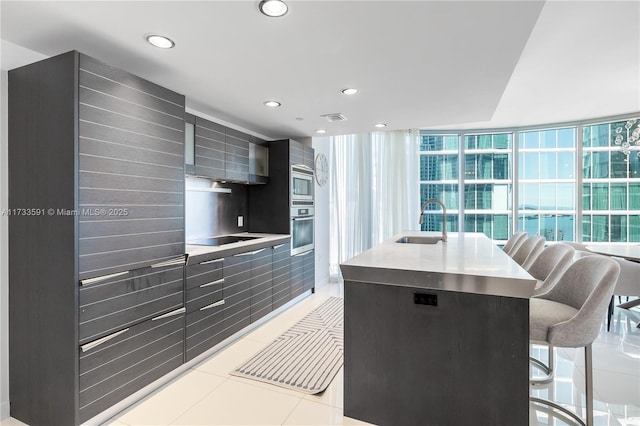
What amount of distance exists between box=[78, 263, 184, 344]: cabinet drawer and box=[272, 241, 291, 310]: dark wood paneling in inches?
56.8

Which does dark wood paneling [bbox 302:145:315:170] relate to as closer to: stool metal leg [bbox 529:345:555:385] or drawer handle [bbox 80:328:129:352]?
drawer handle [bbox 80:328:129:352]

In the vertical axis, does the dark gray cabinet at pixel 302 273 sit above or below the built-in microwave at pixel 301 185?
below

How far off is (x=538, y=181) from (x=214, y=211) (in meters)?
5.23

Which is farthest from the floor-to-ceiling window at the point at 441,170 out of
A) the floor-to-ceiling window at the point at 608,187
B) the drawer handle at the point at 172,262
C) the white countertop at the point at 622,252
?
the drawer handle at the point at 172,262

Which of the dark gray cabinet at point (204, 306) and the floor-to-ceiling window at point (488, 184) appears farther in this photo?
the floor-to-ceiling window at point (488, 184)

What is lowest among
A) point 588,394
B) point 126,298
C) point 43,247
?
point 588,394

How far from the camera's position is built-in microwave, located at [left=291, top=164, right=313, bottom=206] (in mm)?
4215

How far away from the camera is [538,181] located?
215 inches

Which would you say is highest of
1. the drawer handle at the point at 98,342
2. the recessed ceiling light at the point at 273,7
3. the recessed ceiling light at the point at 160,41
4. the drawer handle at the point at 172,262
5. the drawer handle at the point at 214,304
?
the recessed ceiling light at the point at 160,41

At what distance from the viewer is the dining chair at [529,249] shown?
2.80 metres

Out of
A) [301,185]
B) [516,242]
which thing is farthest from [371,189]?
[516,242]

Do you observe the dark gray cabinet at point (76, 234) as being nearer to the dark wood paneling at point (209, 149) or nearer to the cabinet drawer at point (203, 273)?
the cabinet drawer at point (203, 273)

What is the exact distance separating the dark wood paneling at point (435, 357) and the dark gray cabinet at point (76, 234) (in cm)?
140

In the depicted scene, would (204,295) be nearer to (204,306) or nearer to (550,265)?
(204,306)
